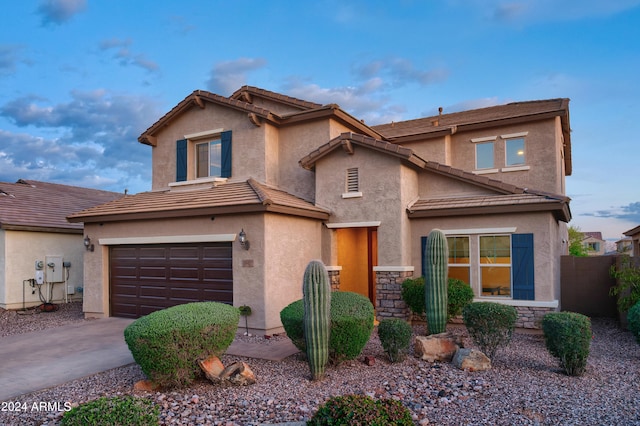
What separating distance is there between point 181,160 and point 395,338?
34.2 feet

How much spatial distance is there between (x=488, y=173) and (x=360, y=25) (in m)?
6.86

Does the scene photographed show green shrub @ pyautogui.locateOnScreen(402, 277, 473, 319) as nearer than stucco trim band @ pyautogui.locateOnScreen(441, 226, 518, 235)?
Yes

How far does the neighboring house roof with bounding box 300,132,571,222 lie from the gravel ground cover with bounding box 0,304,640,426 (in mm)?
4031

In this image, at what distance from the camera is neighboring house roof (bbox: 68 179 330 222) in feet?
36.8

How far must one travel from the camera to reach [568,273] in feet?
46.8

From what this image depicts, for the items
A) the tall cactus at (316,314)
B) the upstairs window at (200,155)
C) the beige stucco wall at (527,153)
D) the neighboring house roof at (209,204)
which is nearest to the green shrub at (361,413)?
the tall cactus at (316,314)

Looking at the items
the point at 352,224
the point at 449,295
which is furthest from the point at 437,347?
the point at 352,224

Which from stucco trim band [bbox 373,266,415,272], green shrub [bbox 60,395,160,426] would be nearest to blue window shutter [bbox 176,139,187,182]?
stucco trim band [bbox 373,266,415,272]

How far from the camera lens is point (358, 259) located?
49.6 feet

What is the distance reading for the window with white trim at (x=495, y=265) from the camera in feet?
38.8

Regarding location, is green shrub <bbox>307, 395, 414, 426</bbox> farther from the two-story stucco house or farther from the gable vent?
the gable vent

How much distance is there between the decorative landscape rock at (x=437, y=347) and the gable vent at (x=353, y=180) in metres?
5.49

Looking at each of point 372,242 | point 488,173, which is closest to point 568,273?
point 488,173

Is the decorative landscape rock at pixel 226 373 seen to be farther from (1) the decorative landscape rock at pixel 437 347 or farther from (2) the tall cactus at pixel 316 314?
(1) the decorative landscape rock at pixel 437 347
